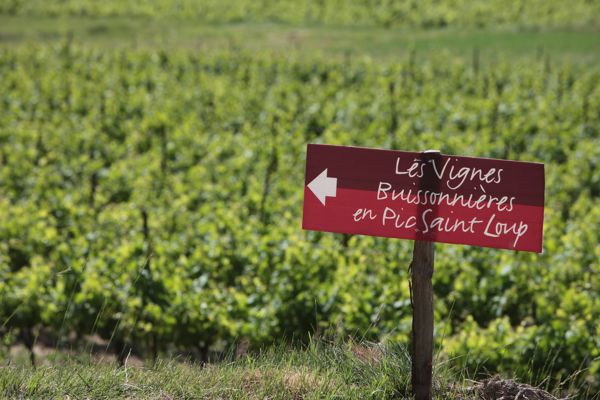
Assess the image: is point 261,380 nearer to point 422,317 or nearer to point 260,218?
point 422,317

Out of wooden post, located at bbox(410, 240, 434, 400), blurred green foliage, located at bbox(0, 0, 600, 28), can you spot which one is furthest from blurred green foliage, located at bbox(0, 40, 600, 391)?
blurred green foliage, located at bbox(0, 0, 600, 28)

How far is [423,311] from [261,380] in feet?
2.84

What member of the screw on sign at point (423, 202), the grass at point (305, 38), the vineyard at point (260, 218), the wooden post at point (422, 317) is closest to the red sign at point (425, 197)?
the screw on sign at point (423, 202)

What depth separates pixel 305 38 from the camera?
92.7 feet

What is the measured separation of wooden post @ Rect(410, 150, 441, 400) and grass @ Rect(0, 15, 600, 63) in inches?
791

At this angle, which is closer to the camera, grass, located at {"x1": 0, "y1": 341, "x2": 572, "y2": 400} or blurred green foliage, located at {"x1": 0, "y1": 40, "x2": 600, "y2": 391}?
grass, located at {"x1": 0, "y1": 341, "x2": 572, "y2": 400}

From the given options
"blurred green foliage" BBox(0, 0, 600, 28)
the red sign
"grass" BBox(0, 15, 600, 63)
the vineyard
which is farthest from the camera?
"blurred green foliage" BBox(0, 0, 600, 28)

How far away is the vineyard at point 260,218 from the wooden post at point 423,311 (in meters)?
0.33

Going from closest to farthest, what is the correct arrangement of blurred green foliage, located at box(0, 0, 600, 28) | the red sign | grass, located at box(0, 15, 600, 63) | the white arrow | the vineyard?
the red sign
the white arrow
the vineyard
grass, located at box(0, 15, 600, 63)
blurred green foliage, located at box(0, 0, 600, 28)

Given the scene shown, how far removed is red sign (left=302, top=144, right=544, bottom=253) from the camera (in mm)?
3484

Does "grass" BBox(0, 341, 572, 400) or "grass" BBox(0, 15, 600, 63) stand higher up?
"grass" BBox(0, 15, 600, 63)

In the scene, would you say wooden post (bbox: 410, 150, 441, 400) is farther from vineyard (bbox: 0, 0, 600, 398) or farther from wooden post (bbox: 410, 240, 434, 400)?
vineyard (bbox: 0, 0, 600, 398)

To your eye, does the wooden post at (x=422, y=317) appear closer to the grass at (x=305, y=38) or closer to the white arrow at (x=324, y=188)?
the white arrow at (x=324, y=188)

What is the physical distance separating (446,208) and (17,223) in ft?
19.4
